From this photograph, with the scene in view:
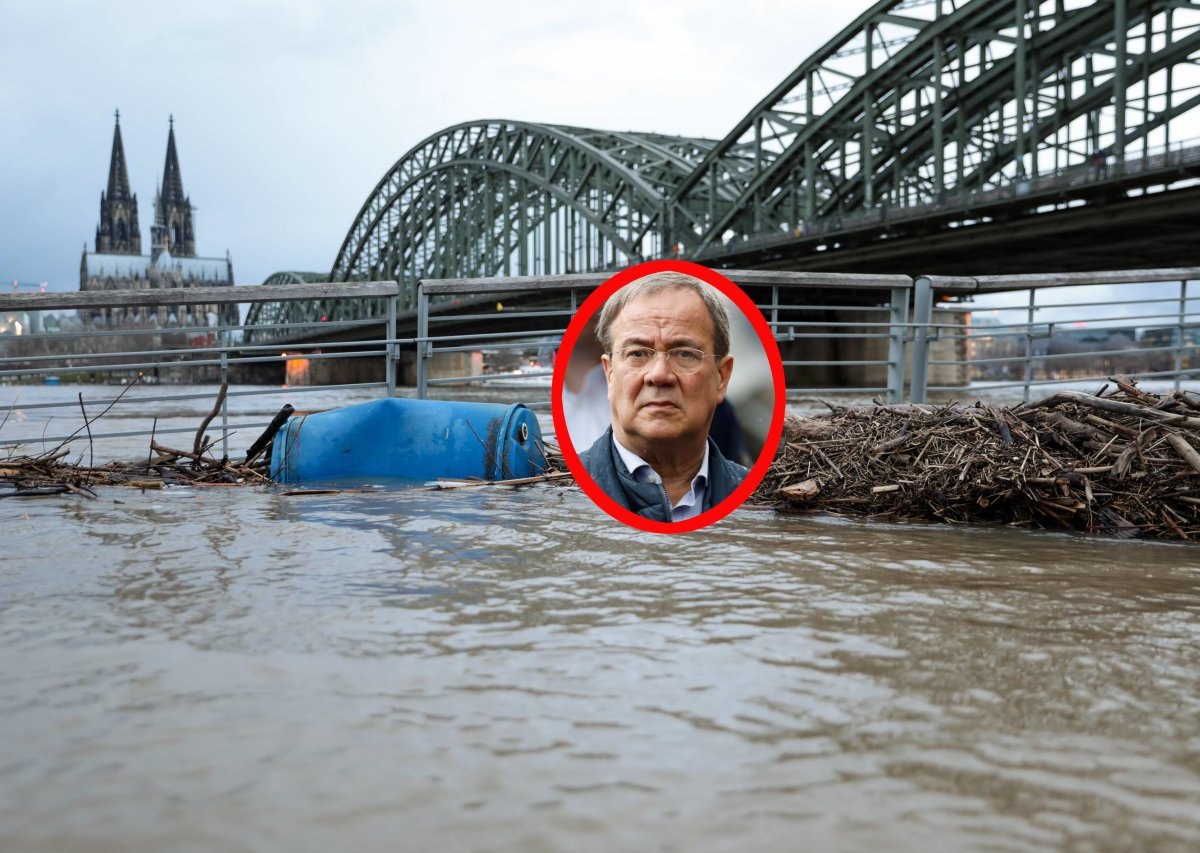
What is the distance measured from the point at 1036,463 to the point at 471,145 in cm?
6440

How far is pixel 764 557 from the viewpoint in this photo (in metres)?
3.64

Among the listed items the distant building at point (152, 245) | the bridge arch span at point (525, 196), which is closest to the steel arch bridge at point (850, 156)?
the bridge arch span at point (525, 196)

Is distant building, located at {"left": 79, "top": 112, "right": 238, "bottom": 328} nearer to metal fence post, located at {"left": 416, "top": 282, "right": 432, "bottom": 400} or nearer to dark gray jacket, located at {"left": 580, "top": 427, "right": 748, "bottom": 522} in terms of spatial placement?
metal fence post, located at {"left": 416, "top": 282, "right": 432, "bottom": 400}

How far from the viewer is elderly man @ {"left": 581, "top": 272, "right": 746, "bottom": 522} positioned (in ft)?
5.26

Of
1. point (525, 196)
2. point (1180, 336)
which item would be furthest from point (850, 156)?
point (1180, 336)

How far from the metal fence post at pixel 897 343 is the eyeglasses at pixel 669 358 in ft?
22.1

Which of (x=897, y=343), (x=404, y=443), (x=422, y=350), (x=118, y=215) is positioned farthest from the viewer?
(x=118, y=215)

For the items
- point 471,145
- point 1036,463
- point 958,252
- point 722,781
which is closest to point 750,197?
point 958,252

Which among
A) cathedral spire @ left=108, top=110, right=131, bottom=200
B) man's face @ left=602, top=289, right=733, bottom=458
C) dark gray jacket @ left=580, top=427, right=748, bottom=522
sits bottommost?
dark gray jacket @ left=580, top=427, right=748, bottom=522

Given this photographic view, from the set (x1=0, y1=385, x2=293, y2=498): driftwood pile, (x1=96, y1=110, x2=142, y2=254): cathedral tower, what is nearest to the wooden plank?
(x1=0, y1=385, x2=293, y2=498): driftwood pile

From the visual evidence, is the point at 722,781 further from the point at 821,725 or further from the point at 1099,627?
the point at 1099,627

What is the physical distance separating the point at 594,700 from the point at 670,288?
2.83ft

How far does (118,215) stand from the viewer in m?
138

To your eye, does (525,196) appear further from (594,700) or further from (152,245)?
(152,245)
